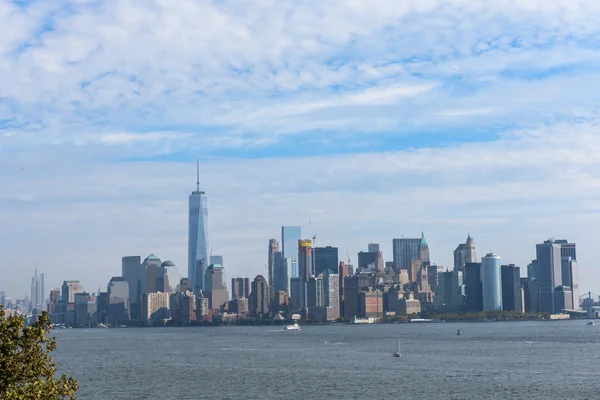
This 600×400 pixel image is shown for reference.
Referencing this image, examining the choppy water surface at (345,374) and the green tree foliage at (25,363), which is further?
the choppy water surface at (345,374)

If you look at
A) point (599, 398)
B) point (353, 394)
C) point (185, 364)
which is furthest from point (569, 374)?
point (185, 364)

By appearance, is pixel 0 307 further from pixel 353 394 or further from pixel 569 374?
pixel 569 374

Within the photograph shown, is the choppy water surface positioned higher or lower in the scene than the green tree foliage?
lower

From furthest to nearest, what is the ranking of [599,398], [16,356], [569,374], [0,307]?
[569,374], [599,398], [0,307], [16,356]

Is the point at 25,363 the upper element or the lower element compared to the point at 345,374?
upper

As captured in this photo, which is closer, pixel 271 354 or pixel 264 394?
pixel 264 394

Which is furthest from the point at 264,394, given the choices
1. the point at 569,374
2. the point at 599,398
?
the point at 569,374

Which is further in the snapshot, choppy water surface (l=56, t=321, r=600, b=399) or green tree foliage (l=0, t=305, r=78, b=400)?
choppy water surface (l=56, t=321, r=600, b=399)

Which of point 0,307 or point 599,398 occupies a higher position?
point 0,307

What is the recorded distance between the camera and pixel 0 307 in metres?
37.2

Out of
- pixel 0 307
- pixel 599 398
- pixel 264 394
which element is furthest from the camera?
pixel 264 394

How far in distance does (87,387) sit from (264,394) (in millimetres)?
23227

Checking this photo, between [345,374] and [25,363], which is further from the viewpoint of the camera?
[345,374]

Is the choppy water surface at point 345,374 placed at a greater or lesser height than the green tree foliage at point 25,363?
lesser
